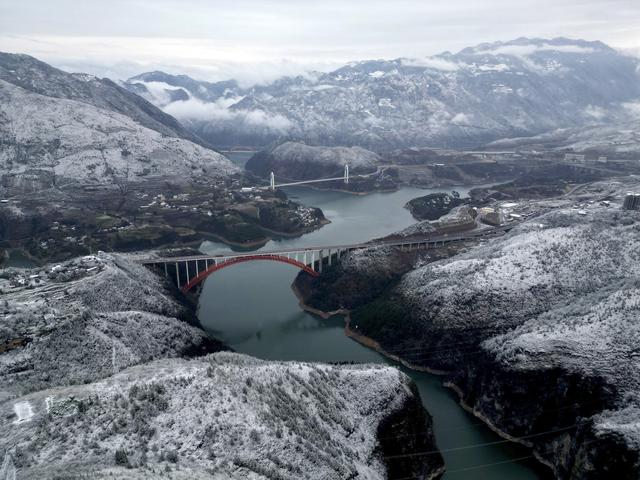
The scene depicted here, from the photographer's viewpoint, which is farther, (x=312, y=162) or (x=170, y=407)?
(x=312, y=162)

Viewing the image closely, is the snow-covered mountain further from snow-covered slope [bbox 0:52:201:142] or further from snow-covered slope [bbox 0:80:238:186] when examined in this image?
snow-covered slope [bbox 0:52:201:142]

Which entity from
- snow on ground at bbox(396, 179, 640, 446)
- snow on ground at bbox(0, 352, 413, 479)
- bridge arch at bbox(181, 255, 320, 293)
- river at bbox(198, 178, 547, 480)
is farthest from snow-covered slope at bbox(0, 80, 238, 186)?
snow on ground at bbox(0, 352, 413, 479)

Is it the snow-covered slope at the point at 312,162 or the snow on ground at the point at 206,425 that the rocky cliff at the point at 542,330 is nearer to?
the snow on ground at the point at 206,425

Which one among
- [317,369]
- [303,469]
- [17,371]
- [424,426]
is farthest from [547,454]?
[17,371]

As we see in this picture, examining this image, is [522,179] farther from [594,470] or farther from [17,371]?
[17,371]

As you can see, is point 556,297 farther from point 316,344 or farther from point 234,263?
point 234,263

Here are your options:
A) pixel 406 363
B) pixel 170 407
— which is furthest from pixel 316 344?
pixel 170 407

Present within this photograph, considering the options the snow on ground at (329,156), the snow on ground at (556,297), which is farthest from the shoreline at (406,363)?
the snow on ground at (329,156)
